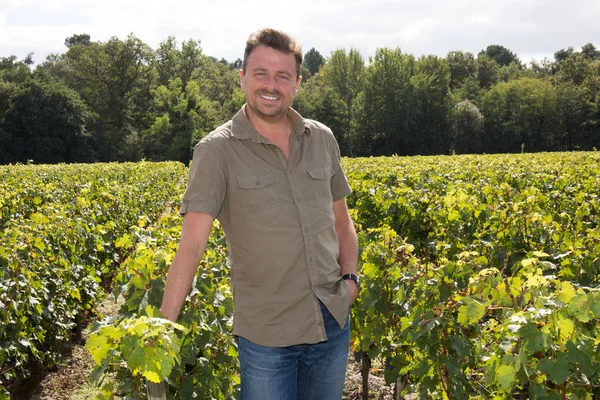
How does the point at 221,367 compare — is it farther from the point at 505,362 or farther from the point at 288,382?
the point at 505,362

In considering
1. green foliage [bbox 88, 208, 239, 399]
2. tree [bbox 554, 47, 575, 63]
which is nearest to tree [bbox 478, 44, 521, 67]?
tree [bbox 554, 47, 575, 63]

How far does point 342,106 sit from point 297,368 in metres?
59.1

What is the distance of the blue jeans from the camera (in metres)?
2.27

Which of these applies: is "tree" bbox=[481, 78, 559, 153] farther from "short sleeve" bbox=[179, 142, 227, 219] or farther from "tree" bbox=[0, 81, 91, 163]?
"short sleeve" bbox=[179, 142, 227, 219]

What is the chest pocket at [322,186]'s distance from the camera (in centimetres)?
244

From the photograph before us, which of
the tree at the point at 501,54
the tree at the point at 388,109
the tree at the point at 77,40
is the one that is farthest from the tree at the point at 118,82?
the tree at the point at 501,54

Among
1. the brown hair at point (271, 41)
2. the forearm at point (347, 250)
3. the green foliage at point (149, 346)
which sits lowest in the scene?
the green foliage at point (149, 346)

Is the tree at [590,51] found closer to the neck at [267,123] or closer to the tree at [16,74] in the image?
the tree at [16,74]

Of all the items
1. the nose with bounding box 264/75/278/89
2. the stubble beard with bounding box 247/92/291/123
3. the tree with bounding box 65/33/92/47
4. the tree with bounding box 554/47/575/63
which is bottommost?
the stubble beard with bounding box 247/92/291/123

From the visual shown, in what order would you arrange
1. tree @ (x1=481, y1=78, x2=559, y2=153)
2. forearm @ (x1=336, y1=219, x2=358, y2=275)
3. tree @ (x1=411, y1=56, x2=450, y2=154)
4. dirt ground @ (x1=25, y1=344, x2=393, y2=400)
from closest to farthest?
forearm @ (x1=336, y1=219, x2=358, y2=275) → dirt ground @ (x1=25, y1=344, x2=393, y2=400) → tree @ (x1=481, y1=78, x2=559, y2=153) → tree @ (x1=411, y1=56, x2=450, y2=154)

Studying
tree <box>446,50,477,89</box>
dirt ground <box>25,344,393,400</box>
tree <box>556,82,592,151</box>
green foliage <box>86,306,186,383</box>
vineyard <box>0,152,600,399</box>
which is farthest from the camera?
tree <box>446,50,477,89</box>

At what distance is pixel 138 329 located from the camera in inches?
68.1

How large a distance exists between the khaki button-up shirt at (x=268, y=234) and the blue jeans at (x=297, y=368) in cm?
5

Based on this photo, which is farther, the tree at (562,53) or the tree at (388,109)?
the tree at (562,53)
